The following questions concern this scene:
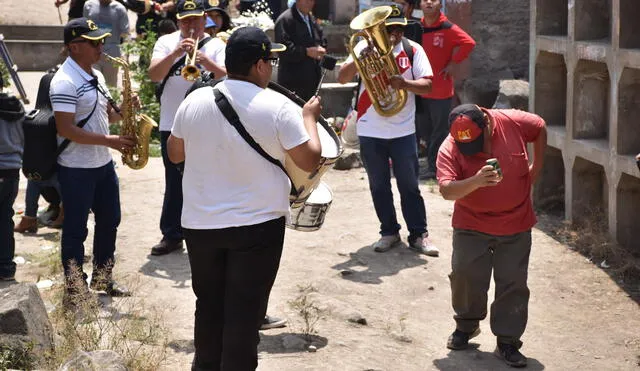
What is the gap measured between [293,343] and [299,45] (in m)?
5.68

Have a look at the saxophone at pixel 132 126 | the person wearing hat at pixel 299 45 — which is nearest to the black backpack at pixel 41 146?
the saxophone at pixel 132 126

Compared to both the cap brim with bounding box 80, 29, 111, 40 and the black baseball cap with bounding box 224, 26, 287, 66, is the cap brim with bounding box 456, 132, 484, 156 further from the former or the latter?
the cap brim with bounding box 80, 29, 111, 40

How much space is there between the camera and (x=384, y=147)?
8844 millimetres

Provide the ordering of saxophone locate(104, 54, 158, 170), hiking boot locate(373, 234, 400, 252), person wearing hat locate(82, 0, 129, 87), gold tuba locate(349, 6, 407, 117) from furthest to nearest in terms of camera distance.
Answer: person wearing hat locate(82, 0, 129, 87) < hiking boot locate(373, 234, 400, 252) < gold tuba locate(349, 6, 407, 117) < saxophone locate(104, 54, 158, 170)

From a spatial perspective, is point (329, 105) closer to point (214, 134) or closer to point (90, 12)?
point (90, 12)

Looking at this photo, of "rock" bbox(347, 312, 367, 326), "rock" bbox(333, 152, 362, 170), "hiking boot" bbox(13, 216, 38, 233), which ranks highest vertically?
"hiking boot" bbox(13, 216, 38, 233)

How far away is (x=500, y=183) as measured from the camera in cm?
643

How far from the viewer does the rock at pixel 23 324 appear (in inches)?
239

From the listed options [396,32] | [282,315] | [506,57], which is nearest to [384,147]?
[396,32]

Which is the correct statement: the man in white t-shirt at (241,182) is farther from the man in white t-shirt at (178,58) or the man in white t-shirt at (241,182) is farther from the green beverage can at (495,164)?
the man in white t-shirt at (178,58)

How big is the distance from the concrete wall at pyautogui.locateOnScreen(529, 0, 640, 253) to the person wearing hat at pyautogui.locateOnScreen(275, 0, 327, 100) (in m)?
2.58

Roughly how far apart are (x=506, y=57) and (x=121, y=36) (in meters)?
5.24

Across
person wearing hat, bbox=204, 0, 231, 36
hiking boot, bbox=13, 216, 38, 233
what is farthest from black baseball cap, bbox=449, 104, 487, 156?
hiking boot, bbox=13, 216, 38, 233

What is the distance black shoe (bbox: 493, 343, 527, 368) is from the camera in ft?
21.6
